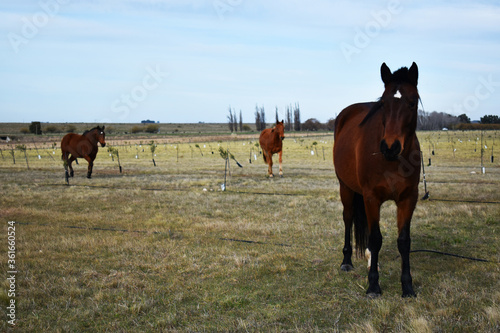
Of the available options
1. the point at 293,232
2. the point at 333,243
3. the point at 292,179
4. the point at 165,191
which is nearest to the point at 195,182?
the point at 165,191

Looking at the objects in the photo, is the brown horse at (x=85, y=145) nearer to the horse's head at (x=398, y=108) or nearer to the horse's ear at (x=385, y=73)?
the horse's ear at (x=385, y=73)

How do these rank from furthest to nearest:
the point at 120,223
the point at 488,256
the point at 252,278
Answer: the point at 120,223 < the point at 488,256 < the point at 252,278

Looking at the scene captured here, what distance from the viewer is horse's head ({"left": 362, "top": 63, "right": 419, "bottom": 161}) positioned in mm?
3930

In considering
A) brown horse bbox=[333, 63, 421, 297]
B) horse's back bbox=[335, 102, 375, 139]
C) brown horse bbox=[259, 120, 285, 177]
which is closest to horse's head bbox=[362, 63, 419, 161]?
brown horse bbox=[333, 63, 421, 297]

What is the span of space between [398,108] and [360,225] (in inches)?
94.5

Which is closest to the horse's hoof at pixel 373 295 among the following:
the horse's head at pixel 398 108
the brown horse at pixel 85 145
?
the horse's head at pixel 398 108

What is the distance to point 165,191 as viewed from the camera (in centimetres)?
1346

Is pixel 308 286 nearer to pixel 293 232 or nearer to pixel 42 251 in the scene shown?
pixel 293 232

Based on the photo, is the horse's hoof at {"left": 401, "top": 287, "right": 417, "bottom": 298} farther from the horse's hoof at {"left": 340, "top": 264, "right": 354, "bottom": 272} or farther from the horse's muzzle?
the horse's muzzle

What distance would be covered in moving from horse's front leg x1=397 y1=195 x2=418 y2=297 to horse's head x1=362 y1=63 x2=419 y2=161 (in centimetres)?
75

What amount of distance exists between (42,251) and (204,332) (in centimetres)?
410

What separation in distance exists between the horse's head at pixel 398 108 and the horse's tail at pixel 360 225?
1883 mm

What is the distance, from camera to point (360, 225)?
5871 mm

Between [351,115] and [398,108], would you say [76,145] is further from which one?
[398,108]
